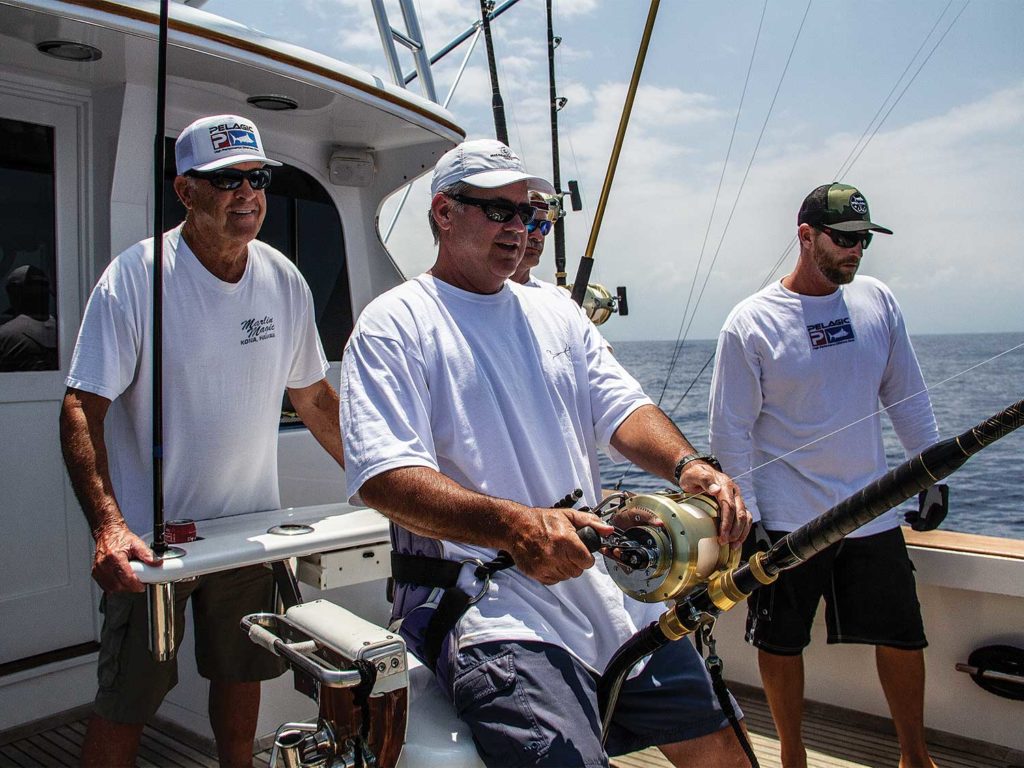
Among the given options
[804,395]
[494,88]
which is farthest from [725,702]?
[494,88]

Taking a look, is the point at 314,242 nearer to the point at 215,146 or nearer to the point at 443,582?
the point at 215,146

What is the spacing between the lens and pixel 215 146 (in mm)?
2314

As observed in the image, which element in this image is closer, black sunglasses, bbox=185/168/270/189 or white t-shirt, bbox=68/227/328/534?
white t-shirt, bbox=68/227/328/534

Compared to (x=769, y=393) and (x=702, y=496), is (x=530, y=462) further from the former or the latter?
(x=769, y=393)

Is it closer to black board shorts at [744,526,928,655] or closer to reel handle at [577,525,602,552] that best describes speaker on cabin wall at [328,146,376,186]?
black board shorts at [744,526,928,655]

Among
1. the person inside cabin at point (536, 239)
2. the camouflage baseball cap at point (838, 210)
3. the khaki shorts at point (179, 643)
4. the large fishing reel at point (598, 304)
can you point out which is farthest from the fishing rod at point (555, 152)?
the khaki shorts at point (179, 643)

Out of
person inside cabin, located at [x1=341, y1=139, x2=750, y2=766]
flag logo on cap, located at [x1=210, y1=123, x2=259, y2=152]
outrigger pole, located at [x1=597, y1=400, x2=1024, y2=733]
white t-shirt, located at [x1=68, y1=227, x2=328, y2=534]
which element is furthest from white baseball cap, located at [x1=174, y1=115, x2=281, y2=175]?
outrigger pole, located at [x1=597, y1=400, x2=1024, y2=733]

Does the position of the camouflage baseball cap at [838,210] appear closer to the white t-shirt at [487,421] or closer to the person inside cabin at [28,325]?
the white t-shirt at [487,421]

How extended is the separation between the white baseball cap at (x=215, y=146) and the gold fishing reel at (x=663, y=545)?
1.32 metres

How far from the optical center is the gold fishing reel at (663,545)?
1581 millimetres

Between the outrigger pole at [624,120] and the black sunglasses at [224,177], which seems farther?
the outrigger pole at [624,120]

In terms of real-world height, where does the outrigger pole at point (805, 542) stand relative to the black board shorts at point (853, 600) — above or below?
above

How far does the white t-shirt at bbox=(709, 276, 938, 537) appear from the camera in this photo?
9.29 feet

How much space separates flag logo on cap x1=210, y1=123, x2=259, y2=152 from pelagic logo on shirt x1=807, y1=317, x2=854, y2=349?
5.63 ft
